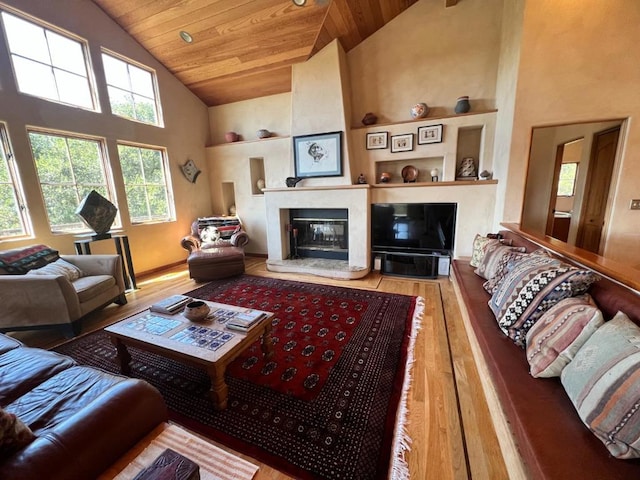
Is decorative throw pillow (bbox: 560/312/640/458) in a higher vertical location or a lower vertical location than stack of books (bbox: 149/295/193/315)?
higher

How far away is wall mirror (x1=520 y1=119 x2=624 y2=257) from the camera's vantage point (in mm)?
2859

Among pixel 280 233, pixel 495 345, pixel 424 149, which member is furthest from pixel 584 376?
pixel 280 233

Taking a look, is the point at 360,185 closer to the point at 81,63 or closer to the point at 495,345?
the point at 495,345

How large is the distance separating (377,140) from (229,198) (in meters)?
3.09

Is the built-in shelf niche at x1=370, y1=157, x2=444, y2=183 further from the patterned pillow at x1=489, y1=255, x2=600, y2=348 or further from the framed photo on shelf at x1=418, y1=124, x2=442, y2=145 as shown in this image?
the patterned pillow at x1=489, y1=255, x2=600, y2=348

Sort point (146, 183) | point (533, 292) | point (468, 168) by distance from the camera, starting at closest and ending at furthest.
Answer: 1. point (533, 292)
2. point (468, 168)
3. point (146, 183)

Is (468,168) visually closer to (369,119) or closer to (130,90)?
(369,119)

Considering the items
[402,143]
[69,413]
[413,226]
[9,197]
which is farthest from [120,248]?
[402,143]

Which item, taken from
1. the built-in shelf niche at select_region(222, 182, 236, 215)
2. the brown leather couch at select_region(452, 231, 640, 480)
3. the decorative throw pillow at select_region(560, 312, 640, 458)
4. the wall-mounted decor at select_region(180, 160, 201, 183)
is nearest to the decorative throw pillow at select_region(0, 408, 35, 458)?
the brown leather couch at select_region(452, 231, 640, 480)

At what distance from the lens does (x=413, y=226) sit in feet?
12.4

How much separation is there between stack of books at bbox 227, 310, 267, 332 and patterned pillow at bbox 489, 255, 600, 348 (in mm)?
1519

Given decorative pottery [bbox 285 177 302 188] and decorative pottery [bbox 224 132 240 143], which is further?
decorative pottery [bbox 224 132 240 143]

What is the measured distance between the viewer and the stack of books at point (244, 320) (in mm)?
1679

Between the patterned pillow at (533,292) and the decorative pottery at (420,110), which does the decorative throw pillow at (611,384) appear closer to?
the patterned pillow at (533,292)
